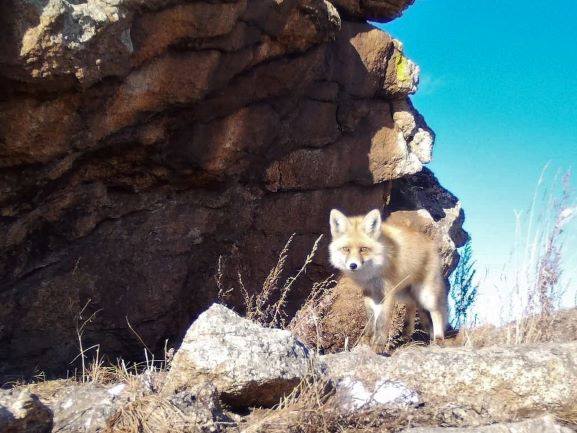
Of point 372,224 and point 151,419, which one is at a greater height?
point 372,224

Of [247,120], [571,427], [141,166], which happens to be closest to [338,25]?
[247,120]

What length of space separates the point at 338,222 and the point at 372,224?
1.46 ft

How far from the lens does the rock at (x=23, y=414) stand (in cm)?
294

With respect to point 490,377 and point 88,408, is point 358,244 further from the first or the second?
point 88,408

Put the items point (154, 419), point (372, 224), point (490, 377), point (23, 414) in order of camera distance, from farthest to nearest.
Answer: point (372, 224), point (490, 377), point (154, 419), point (23, 414)

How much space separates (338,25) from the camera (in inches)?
262

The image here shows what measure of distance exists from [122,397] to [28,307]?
2453 millimetres

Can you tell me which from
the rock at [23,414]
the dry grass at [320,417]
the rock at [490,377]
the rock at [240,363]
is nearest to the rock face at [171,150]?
the rock at [240,363]

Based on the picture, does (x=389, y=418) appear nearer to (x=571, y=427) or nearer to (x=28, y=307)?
(x=571, y=427)

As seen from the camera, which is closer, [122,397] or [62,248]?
[122,397]

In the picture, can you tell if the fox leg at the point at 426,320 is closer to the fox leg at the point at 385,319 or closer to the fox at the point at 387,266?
the fox at the point at 387,266

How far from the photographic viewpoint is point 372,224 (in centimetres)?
721

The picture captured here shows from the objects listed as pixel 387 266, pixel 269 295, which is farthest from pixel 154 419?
pixel 387 266

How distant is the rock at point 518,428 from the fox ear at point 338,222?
3.68 m
